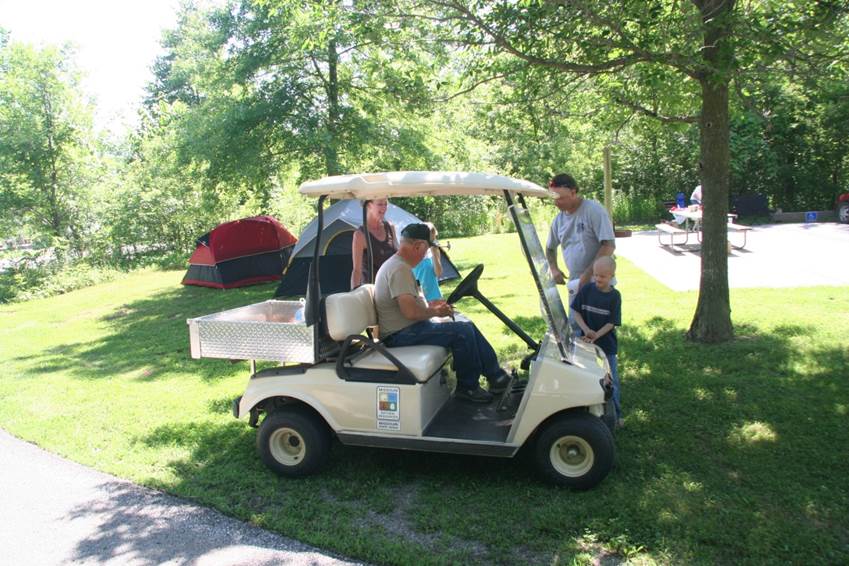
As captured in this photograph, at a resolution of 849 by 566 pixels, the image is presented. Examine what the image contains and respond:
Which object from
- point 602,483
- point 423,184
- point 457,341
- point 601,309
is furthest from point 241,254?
point 602,483

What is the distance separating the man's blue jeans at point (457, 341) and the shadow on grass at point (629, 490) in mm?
604

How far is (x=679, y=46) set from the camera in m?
5.55

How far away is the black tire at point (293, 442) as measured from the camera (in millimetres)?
4129

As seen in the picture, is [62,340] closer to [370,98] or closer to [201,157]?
[201,157]

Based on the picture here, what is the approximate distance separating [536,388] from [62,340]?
29.5ft

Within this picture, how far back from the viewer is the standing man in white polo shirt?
15.4 feet

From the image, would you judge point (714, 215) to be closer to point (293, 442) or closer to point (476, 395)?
point (476, 395)

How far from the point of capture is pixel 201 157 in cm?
1200

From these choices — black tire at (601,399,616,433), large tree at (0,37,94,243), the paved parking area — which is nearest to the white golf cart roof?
black tire at (601,399,616,433)

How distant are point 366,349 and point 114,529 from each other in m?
1.87

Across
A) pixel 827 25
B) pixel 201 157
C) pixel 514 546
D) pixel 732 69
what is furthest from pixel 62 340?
pixel 827 25

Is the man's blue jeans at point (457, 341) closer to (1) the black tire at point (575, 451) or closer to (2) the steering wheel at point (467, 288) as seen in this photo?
(2) the steering wheel at point (467, 288)

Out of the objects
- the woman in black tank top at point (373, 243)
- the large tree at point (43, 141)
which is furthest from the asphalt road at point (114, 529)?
the large tree at point (43, 141)

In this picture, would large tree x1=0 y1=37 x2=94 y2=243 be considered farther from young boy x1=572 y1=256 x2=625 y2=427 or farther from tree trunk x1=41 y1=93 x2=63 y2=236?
young boy x1=572 y1=256 x2=625 y2=427
